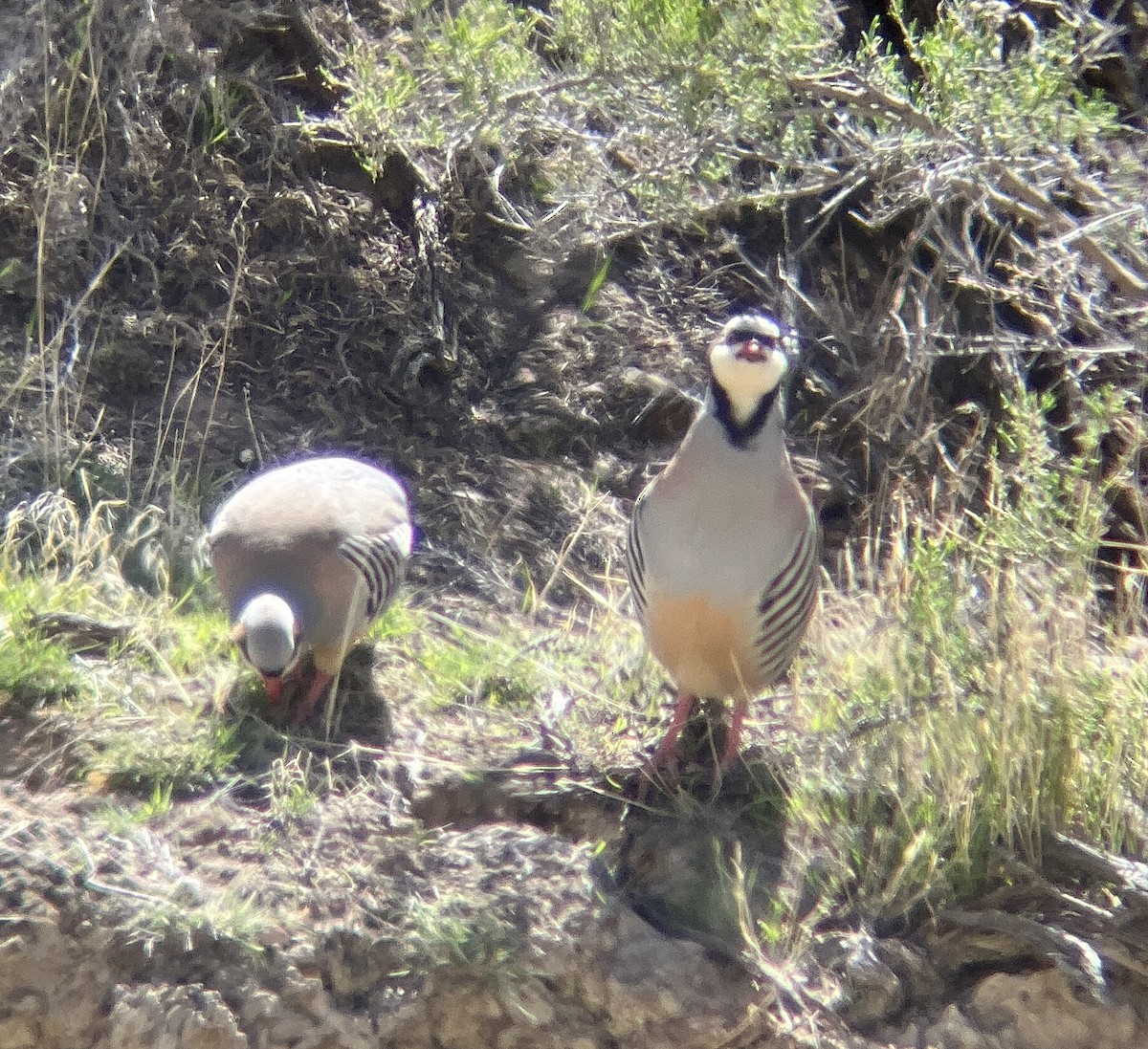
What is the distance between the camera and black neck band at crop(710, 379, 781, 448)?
324cm

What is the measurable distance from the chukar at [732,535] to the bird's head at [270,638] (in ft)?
2.98

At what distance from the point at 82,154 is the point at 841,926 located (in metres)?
3.88

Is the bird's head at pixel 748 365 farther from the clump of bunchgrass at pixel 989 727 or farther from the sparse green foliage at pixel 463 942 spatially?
the sparse green foliage at pixel 463 942

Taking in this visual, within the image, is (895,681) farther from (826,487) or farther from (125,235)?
(125,235)

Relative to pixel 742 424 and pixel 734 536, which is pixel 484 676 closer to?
pixel 734 536

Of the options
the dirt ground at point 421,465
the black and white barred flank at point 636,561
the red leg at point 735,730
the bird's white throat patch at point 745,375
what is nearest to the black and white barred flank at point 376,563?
the dirt ground at point 421,465

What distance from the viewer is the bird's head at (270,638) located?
3.40 metres

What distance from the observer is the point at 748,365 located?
318 cm

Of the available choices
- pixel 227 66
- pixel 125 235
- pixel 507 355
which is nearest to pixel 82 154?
pixel 125 235

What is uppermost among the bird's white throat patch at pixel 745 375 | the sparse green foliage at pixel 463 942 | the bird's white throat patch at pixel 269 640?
the bird's white throat patch at pixel 745 375

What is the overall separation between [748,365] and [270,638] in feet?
4.52

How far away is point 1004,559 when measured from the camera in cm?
365

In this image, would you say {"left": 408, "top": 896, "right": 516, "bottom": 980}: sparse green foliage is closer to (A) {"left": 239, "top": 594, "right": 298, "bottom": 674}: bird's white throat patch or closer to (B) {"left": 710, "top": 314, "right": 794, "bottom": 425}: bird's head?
(A) {"left": 239, "top": 594, "right": 298, "bottom": 674}: bird's white throat patch

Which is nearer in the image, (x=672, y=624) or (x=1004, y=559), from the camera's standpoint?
(x=672, y=624)
